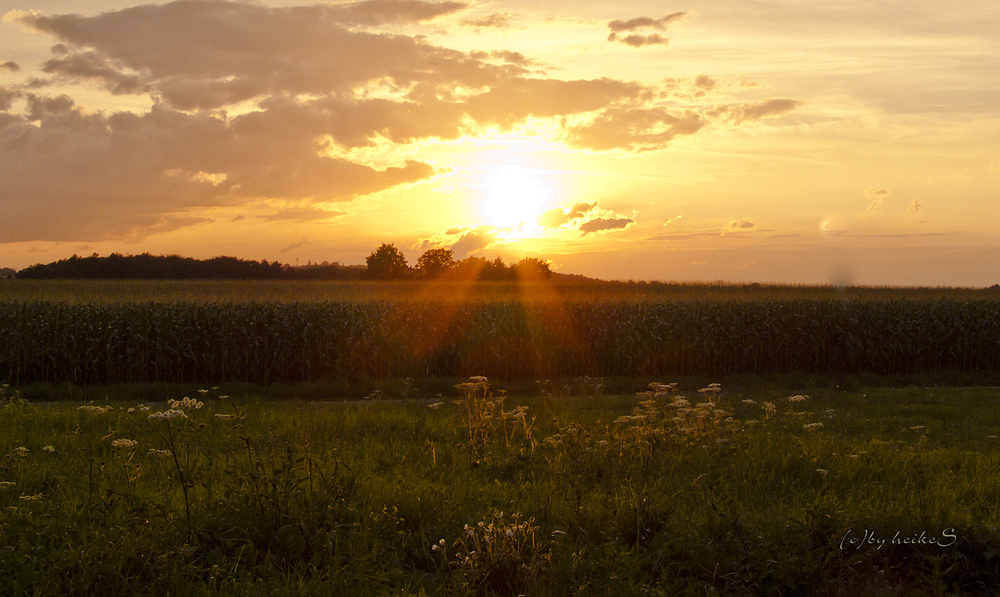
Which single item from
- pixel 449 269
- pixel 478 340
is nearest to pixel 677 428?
pixel 478 340

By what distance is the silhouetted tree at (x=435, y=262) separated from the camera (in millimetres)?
61309

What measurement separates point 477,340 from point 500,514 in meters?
13.8

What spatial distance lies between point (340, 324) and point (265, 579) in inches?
560

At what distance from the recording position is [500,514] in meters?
4.98

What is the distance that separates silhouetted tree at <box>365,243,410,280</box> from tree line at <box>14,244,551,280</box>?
12 centimetres

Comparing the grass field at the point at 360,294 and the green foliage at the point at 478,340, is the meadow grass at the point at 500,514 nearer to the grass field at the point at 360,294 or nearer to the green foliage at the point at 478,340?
the green foliage at the point at 478,340

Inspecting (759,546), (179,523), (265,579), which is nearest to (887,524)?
(759,546)

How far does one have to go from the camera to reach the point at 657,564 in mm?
5039

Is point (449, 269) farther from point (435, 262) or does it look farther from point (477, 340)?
point (477, 340)

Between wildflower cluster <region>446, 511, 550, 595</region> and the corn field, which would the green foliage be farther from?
wildflower cluster <region>446, 511, 550, 595</region>

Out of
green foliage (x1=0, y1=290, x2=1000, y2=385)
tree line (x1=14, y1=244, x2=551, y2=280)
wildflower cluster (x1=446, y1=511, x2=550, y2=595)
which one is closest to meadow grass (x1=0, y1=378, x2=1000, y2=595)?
wildflower cluster (x1=446, y1=511, x2=550, y2=595)

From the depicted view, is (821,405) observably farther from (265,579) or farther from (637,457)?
(265,579)

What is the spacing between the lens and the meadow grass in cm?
471

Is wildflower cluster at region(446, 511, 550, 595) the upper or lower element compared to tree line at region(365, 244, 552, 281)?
lower
